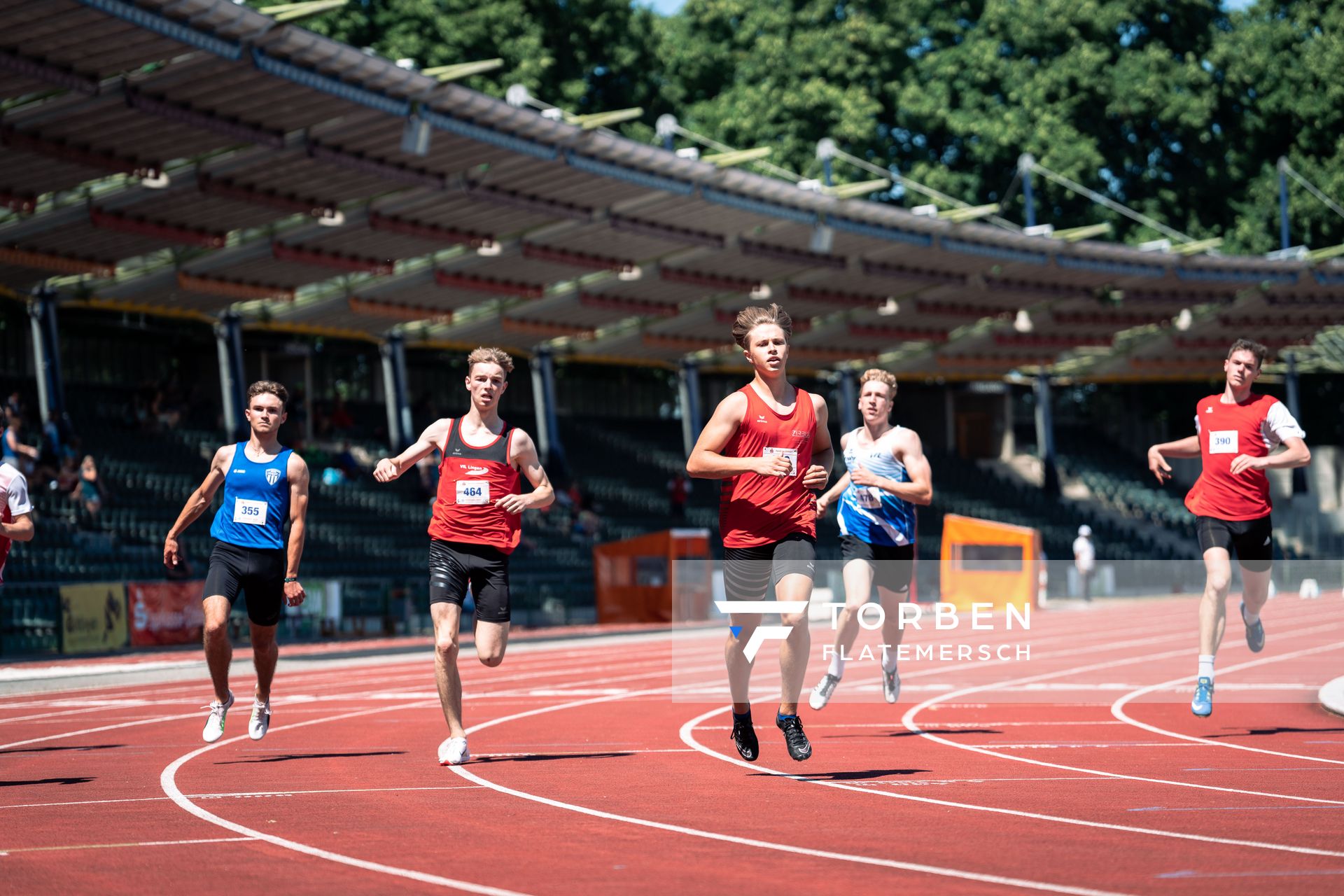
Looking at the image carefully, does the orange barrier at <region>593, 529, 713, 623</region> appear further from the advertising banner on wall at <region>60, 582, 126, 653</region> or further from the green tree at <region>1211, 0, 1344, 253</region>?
the green tree at <region>1211, 0, 1344, 253</region>

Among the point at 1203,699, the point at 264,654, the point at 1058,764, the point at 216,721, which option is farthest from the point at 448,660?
the point at 1203,699

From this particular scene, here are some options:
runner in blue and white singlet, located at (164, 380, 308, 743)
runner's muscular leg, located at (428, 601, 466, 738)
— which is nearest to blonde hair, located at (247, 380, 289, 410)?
runner in blue and white singlet, located at (164, 380, 308, 743)

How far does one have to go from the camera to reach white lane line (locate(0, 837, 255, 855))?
6.68 m

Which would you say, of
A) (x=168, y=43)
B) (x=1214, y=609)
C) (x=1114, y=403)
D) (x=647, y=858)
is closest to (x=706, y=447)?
(x=647, y=858)

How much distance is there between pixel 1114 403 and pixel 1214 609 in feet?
186

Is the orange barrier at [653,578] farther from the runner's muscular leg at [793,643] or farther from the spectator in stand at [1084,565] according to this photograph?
the runner's muscular leg at [793,643]

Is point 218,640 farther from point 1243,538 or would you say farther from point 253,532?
point 1243,538

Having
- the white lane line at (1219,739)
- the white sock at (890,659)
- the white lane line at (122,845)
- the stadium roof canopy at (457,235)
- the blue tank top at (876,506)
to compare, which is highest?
the stadium roof canopy at (457,235)

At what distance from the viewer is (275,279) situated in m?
35.3

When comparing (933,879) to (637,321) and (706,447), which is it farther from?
(637,321)

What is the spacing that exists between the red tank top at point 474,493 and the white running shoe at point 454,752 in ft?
3.56

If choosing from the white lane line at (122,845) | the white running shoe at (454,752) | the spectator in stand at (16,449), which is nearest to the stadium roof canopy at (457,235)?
the spectator in stand at (16,449)

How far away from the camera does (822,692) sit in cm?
1109

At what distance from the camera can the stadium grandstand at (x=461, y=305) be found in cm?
2558
